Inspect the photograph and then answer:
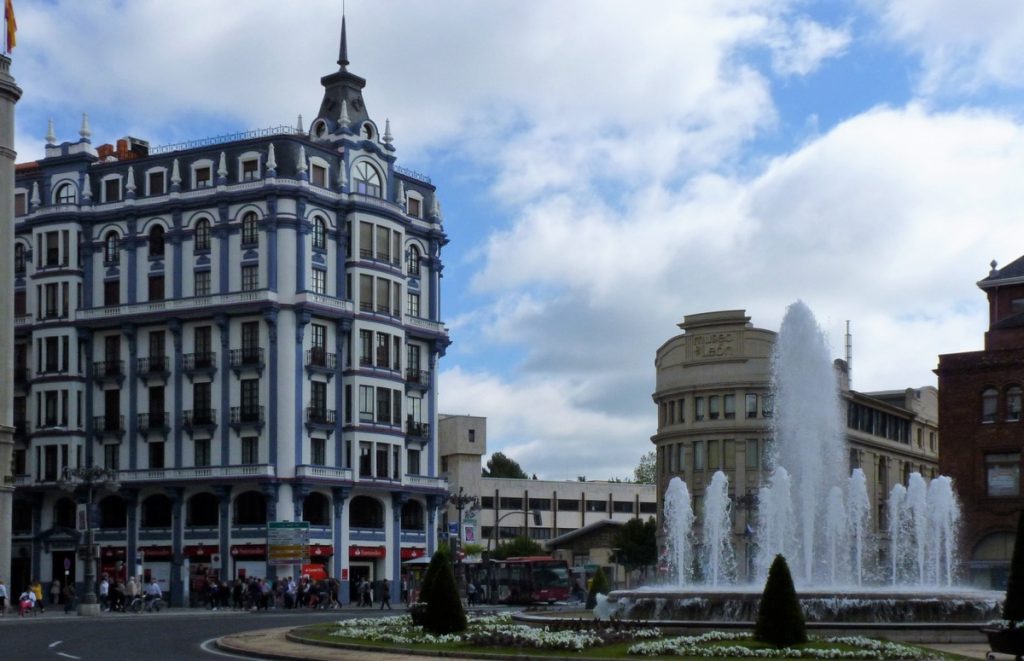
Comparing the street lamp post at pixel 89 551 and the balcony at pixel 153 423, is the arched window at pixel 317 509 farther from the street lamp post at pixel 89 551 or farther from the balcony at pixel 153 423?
the street lamp post at pixel 89 551

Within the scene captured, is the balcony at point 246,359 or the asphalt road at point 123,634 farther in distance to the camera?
the balcony at point 246,359

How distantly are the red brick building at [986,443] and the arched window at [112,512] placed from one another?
44.7 m

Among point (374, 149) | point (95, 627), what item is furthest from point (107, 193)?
point (95, 627)

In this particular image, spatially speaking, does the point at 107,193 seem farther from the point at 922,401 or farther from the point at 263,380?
the point at 922,401

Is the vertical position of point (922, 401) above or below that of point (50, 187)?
below

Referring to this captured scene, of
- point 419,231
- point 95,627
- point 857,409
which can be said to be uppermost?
point 419,231

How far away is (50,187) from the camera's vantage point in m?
87.9

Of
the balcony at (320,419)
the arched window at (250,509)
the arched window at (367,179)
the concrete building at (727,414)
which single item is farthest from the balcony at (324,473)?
the concrete building at (727,414)

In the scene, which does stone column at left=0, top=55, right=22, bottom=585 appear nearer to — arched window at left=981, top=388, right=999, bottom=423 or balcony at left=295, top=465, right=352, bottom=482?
balcony at left=295, top=465, right=352, bottom=482

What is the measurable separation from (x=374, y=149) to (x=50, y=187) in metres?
19.0

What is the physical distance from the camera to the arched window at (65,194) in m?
Result: 87.4

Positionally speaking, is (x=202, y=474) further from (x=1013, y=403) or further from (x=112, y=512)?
(x=1013, y=403)

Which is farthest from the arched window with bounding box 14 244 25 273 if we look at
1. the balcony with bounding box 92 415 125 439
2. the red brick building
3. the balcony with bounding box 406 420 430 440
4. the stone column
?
the red brick building

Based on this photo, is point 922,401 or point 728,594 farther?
point 922,401
